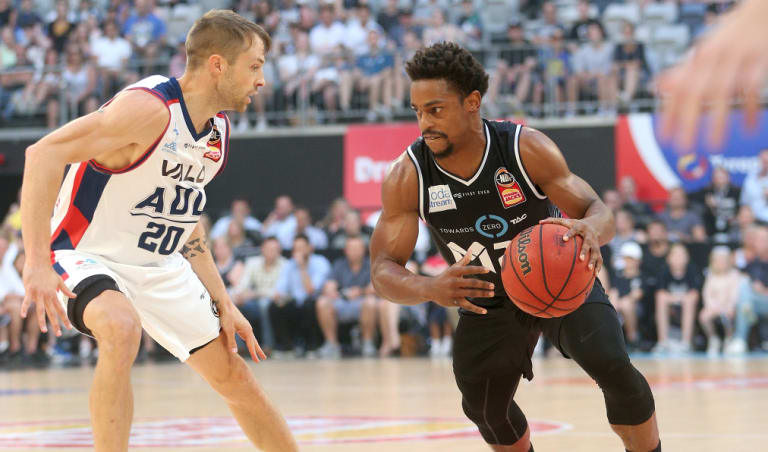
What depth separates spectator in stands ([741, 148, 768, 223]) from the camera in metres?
13.7

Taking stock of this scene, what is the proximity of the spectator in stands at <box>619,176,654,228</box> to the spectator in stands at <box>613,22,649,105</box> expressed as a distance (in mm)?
1517

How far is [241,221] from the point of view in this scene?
620 inches

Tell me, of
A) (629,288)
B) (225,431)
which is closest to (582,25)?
(629,288)

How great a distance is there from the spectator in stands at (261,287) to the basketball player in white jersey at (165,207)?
10070mm

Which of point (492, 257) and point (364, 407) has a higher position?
point (492, 257)

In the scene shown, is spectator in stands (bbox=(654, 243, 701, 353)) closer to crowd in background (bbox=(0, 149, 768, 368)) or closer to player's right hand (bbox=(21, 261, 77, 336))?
crowd in background (bbox=(0, 149, 768, 368))

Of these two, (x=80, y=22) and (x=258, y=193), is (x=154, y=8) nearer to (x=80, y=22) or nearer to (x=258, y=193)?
(x=80, y=22)

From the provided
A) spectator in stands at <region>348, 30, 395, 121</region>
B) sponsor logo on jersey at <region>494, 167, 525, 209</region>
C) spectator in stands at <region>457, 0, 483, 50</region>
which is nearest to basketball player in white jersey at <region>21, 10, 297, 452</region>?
sponsor logo on jersey at <region>494, 167, 525, 209</region>

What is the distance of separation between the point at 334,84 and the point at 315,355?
452 centimetres

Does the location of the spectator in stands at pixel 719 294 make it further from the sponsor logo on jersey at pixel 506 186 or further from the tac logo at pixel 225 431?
the sponsor logo on jersey at pixel 506 186

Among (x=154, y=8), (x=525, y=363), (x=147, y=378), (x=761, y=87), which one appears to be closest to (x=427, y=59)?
(x=525, y=363)

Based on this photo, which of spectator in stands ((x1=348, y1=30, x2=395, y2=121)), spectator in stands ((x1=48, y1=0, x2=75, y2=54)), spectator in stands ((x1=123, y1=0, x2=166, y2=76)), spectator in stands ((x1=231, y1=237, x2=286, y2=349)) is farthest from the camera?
spectator in stands ((x1=48, y1=0, x2=75, y2=54))

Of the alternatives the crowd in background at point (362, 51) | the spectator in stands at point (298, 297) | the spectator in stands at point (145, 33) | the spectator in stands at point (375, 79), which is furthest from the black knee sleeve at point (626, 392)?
the spectator in stands at point (145, 33)

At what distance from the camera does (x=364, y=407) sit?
836 cm
